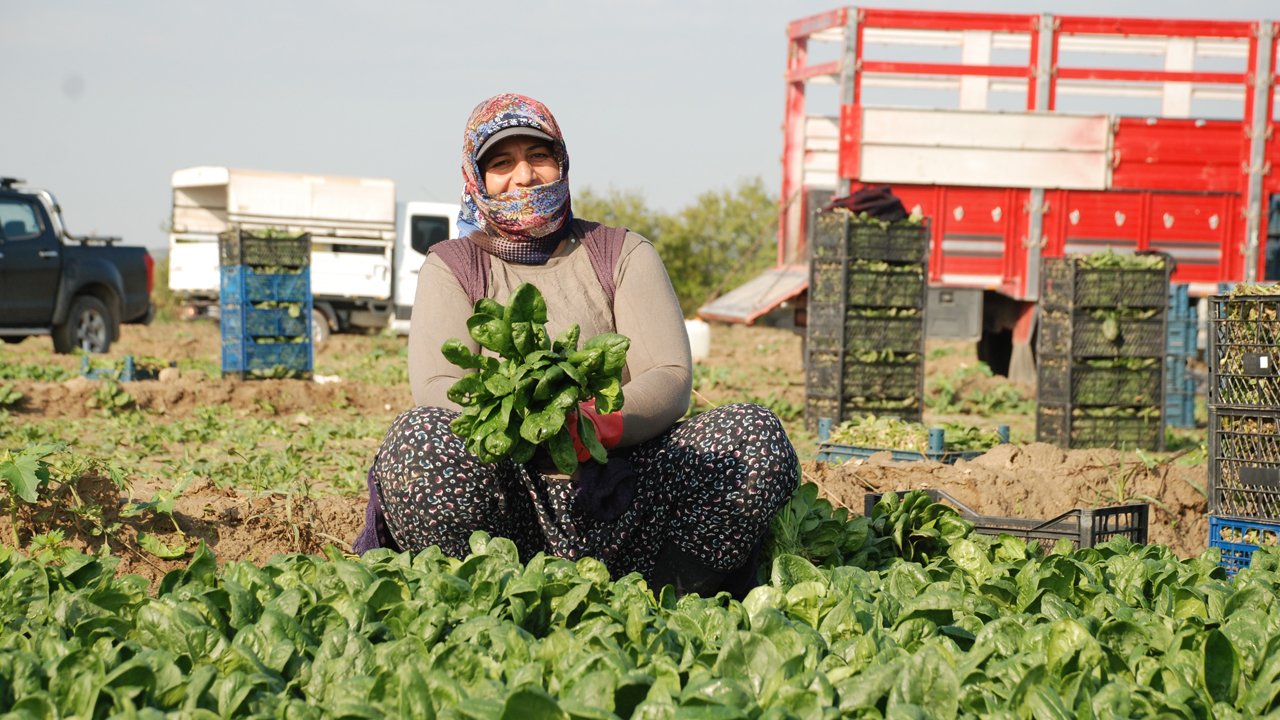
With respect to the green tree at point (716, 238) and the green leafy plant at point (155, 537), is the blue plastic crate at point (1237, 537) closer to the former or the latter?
the green leafy plant at point (155, 537)

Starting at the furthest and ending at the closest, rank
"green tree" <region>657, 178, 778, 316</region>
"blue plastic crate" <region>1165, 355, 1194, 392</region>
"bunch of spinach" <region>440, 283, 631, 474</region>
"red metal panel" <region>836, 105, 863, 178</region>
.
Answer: "green tree" <region>657, 178, 778, 316</region>, "red metal panel" <region>836, 105, 863, 178</region>, "blue plastic crate" <region>1165, 355, 1194, 392</region>, "bunch of spinach" <region>440, 283, 631, 474</region>

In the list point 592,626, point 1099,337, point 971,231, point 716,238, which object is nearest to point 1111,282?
point 1099,337

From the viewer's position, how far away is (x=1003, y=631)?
106 inches

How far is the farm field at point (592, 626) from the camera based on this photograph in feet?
7.30

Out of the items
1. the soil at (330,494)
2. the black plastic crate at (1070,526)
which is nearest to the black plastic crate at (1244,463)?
the black plastic crate at (1070,526)

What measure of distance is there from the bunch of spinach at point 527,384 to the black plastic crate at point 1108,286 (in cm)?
730

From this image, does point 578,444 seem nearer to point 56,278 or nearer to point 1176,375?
point 1176,375

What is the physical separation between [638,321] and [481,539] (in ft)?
2.56

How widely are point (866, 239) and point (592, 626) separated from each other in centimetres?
757

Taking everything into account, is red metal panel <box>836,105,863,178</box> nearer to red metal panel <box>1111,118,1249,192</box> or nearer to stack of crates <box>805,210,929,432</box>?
stack of crates <box>805,210,929,432</box>

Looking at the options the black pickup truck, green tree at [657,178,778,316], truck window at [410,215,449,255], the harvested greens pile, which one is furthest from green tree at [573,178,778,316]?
the harvested greens pile

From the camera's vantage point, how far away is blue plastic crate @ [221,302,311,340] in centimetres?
1291

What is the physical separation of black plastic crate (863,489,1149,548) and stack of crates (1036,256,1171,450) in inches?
209

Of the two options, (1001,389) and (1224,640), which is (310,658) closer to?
(1224,640)
